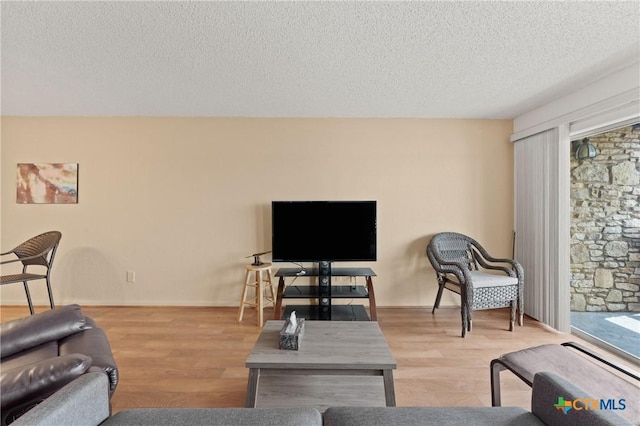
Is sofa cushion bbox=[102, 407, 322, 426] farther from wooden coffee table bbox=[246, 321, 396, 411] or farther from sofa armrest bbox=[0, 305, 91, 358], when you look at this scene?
sofa armrest bbox=[0, 305, 91, 358]

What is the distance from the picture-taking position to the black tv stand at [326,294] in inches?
107

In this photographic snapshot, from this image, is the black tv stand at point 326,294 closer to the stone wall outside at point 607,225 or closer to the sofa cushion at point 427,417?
the sofa cushion at point 427,417

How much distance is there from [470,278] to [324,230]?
144cm

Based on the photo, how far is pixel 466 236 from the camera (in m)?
3.12

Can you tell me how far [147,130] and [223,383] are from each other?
2856 mm

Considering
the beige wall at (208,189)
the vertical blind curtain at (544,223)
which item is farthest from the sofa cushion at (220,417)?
the vertical blind curtain at (544,223)

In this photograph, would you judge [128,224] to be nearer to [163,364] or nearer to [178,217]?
[178,217]

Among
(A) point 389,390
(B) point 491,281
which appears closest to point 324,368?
(A) point 389,390

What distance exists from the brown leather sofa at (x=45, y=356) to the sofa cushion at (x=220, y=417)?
0.25 m

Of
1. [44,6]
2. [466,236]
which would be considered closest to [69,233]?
[44,6]

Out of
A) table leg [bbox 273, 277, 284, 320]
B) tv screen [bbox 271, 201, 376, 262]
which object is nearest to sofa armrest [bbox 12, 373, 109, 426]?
table leg [bbox 273, 277, 284, 320]

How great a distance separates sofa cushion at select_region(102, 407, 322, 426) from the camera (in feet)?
3.14

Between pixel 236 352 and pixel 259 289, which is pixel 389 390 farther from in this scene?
pixel 259 289

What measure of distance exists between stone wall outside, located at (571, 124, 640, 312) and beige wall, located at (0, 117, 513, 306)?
2.19 feet
